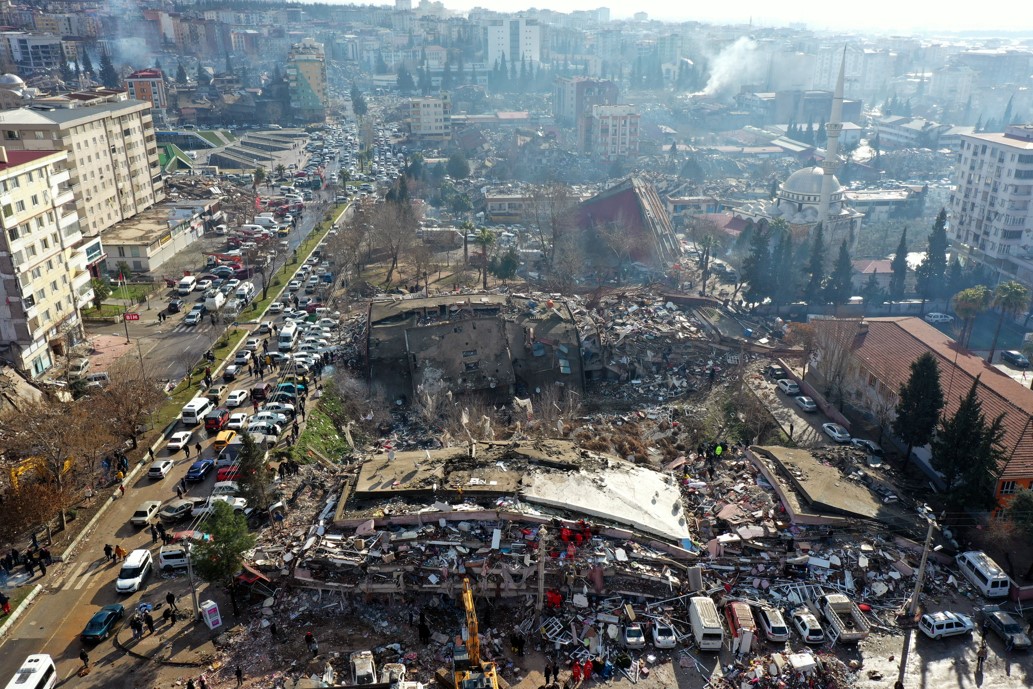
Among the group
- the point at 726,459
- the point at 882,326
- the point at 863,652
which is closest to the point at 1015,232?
the point at 882,326

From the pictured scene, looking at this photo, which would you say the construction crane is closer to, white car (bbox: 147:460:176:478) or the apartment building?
white car (bbox: 147:460:176:478)

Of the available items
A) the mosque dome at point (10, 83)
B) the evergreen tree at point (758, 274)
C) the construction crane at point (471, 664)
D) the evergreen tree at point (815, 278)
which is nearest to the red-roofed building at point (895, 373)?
the evergreen tree at point (758, 274)

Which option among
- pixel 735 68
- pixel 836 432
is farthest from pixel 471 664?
pixel 735 68

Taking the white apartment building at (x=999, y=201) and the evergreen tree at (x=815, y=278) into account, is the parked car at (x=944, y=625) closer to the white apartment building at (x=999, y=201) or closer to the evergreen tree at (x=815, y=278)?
the evergreen tree at (x=815, y=278)

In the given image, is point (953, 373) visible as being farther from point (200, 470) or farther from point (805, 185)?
point (805, 185)

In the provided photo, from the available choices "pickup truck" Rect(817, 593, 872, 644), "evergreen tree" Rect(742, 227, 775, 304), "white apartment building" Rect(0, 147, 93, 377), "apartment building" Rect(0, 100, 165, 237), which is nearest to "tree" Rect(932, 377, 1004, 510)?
"pickup truck" Rect(817, 593, 872, 644)

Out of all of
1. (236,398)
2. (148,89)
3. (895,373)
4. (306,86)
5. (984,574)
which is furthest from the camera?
(306,86)
